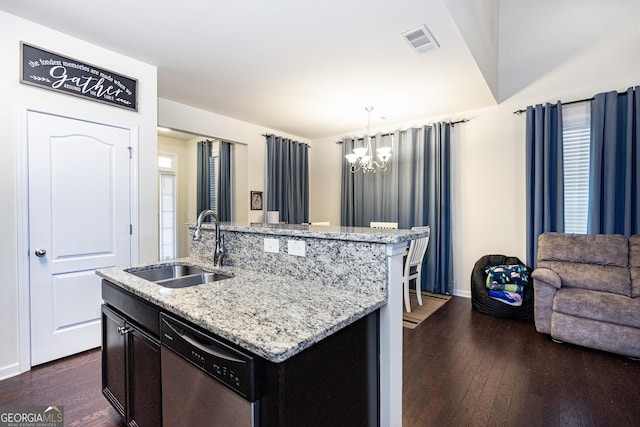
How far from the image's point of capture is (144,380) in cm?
142

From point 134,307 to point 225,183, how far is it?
3967mm

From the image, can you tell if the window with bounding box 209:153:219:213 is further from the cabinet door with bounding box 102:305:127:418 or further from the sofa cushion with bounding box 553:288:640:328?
the sofa cushion with bounding box 553:288:640:328

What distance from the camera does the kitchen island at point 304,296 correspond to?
3.17 ft

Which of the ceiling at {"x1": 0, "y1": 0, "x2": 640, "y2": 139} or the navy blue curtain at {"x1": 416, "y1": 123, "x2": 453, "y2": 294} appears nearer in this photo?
the ceiling at {"x1": 0, "y1": 0, "x2": 640, "y2": 139}

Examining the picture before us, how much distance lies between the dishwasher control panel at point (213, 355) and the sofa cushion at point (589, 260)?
11.3ft

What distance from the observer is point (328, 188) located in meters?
5.96

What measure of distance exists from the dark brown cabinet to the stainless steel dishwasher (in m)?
0.15

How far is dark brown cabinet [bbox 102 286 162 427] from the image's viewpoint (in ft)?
4.44

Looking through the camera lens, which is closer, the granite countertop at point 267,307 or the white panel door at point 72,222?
the granite countertop at point 267,307

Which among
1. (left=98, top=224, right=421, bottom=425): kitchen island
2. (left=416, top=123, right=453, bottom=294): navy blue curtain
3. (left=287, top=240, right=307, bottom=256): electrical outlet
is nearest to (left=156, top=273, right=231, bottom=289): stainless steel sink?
(left=98, top=224, right=421, bottom=425): kitchen island

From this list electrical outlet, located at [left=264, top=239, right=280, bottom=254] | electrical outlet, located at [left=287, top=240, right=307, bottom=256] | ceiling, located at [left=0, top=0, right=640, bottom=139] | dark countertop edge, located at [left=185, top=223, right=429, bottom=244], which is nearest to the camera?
dark countertop edge, located at [left=185, top=223, right=429, bottom=244]

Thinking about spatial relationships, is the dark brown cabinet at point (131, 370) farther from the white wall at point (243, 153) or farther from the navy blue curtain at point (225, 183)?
the navy blue curtain at point (225, 183)

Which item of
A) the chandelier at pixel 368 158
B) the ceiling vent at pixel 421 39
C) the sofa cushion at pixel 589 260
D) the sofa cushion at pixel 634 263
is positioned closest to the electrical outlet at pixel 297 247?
the ceiling vent at pixel 421 39

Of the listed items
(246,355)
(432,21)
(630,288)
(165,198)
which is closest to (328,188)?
(165,198)
